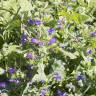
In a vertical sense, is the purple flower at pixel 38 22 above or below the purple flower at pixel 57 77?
above

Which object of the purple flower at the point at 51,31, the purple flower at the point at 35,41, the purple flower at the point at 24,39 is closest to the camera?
the purple flower at the point at 35,41

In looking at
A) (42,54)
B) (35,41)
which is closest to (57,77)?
(42,54)

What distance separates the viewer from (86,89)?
3.61 meters

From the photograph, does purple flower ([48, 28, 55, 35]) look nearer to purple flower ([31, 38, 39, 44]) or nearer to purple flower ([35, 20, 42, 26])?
purple flower ([35, 20, 42, 26])

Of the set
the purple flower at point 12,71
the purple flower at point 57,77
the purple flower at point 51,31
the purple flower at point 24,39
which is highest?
the purple flower at point 51,31

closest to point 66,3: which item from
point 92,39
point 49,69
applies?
point 92,39

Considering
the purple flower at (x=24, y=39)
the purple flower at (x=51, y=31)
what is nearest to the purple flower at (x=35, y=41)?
the purple flower at (x=24, y=39)

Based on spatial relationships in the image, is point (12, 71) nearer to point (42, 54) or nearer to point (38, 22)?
point (42, 54)

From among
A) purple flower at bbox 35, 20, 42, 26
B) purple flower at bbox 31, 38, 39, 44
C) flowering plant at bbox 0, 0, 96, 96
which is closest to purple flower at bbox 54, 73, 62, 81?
flowering plant at bbox 0, 0, 96, 96

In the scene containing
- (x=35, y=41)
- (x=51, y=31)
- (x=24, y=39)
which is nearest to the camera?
(x=35, y=41)

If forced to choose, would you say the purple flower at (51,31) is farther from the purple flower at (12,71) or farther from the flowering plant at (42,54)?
the purple flower at (12,71)

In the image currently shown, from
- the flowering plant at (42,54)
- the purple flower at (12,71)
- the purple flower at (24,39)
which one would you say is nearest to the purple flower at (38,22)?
the flowering plant at (42,54)

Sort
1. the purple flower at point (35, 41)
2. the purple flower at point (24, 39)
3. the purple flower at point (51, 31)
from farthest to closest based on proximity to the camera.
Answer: the purple flower at point (51, 31) → the purple flower at point (24, 39) → the purple flower at point (35, 41)

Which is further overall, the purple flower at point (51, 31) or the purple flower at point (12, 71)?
the purple flower at point (51, 31)
